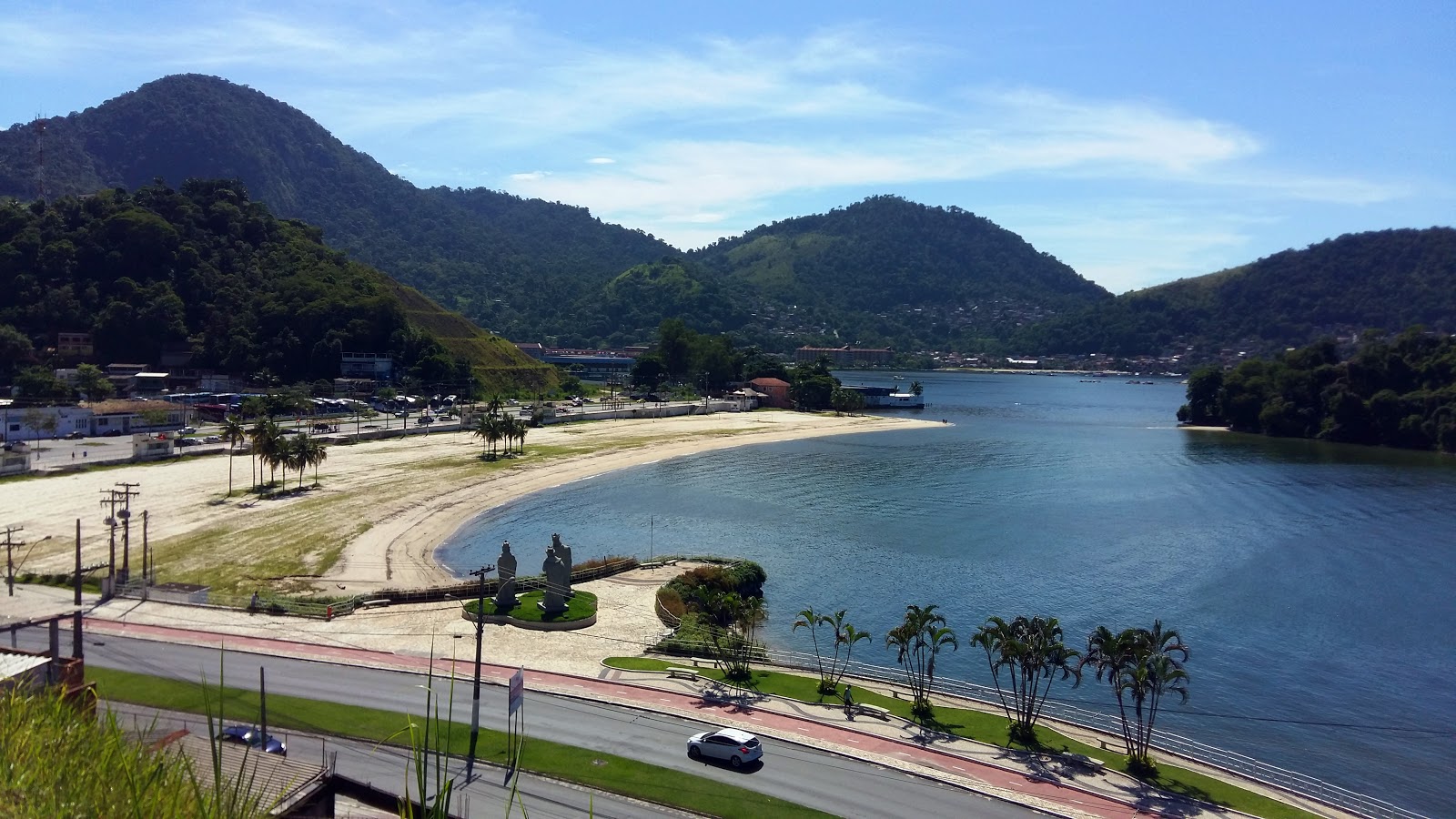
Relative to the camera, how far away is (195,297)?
131625 mm

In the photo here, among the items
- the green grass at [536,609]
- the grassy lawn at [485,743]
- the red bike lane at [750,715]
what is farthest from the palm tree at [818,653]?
the grassy lawn at [485,743]

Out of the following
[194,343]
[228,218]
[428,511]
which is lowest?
[428,511]

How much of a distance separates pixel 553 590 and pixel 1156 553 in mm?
38941

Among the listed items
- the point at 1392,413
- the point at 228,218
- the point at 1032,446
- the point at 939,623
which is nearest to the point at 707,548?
the point at 939,623

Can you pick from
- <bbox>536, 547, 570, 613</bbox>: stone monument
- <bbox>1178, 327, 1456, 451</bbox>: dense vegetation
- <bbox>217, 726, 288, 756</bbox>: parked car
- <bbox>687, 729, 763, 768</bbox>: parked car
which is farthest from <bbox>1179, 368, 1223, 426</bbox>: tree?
<bbox>217, 726, 288, 756</bbox>: parked car

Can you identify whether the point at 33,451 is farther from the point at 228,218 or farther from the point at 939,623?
the point at 228,218

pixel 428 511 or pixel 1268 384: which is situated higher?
pixel 1268 384

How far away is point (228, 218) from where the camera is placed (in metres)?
148

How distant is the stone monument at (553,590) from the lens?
1553 inches

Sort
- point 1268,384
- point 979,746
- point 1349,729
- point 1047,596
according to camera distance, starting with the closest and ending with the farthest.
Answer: point 979,746
point 1349,729
point 1047,596
point 1268,384

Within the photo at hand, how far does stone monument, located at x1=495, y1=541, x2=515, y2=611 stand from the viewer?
131ft

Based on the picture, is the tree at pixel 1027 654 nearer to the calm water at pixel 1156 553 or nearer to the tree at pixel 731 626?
the calm water at pixel 1156 553

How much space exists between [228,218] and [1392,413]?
167m

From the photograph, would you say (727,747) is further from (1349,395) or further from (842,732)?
(1349,395)
